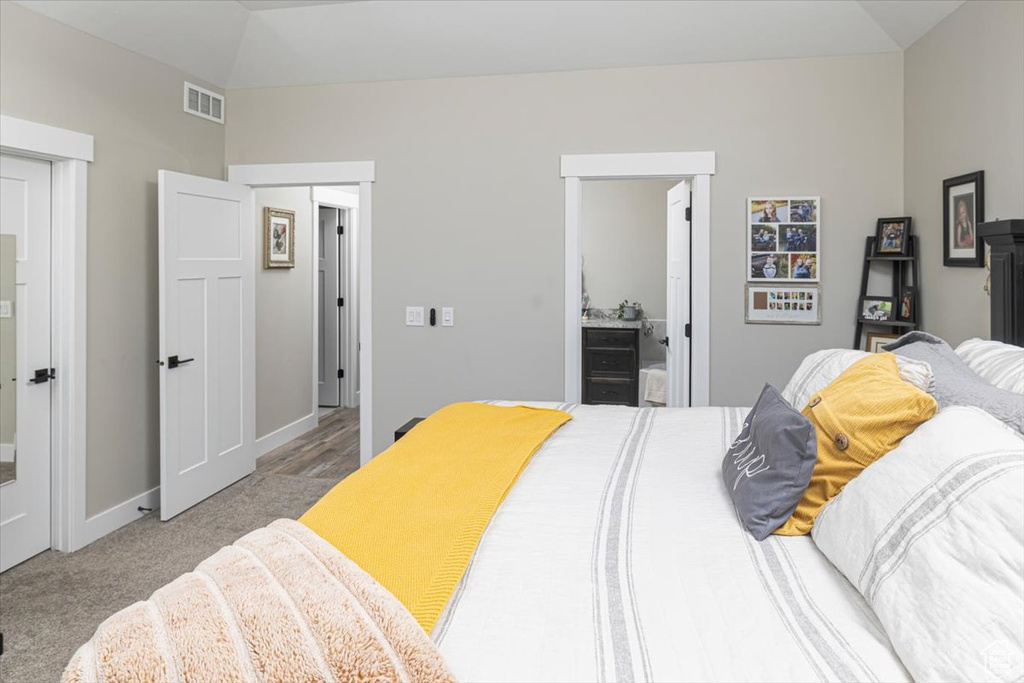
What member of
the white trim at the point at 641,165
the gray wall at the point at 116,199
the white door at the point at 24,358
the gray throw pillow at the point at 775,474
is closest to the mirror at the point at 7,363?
the white door at the point at 24,358

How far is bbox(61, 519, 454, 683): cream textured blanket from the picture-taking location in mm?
932

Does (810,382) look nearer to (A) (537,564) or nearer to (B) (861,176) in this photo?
(A) (537,564)

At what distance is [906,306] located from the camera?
3.83 m

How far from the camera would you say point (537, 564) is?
54.2 inches

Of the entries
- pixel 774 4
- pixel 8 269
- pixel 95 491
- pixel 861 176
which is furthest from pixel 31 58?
pixel 861 176

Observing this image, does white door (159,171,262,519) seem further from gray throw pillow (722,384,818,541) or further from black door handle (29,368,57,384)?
gray throw pillow (722,384,818,541)

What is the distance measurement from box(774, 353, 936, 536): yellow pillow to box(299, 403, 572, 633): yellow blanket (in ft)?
2.25

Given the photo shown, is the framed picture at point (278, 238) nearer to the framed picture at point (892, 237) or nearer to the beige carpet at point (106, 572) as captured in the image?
the beige carpet at point (106, 572)

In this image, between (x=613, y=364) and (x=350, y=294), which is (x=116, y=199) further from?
(x=613, y=364)

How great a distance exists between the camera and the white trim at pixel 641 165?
4.11 meters

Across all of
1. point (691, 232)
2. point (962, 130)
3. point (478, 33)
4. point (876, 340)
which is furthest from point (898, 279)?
point (478, 33)

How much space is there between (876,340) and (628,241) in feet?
10.2

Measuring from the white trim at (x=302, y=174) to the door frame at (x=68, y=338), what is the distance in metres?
1.14

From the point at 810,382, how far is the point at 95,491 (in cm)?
344
